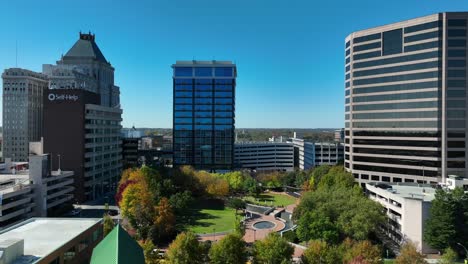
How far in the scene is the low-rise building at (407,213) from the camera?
5316 cm

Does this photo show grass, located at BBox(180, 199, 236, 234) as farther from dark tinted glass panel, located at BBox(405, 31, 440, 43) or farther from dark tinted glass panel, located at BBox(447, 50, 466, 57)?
dark tinted glass panel, located at BBox(447, 50, 466, 57)

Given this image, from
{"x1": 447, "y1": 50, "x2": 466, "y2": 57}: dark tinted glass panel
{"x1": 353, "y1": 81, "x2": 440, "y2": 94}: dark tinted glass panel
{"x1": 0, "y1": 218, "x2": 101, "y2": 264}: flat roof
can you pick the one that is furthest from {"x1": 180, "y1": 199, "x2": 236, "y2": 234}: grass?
{"x1": 447, "y1": 50, "x2": 466, "y2": 57}: dark tinted glass panel

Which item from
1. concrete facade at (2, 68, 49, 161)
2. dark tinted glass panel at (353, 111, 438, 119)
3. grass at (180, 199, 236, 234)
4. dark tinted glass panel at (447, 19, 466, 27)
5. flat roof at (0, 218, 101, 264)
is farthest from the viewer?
concrete facade at (2, 68, 49, 161)

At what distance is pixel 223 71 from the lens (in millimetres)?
143000

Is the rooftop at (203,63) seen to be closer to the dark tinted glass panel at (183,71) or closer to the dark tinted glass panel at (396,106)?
the dark tinted glass panel at (183,71)

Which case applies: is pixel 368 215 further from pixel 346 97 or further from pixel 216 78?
pixel 216 78

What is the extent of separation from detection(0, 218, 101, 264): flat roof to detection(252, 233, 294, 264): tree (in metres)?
19.2

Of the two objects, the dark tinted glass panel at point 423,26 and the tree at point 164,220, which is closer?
the tree at point 164,220

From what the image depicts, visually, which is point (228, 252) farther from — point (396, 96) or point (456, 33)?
point (456, 33)

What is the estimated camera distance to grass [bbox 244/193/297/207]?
94125 mm

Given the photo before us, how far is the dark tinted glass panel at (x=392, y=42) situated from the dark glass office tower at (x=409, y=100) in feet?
0.74

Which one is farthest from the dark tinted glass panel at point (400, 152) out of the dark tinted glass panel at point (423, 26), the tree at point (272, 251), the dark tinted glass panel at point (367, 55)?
the tree at point (272, 251)

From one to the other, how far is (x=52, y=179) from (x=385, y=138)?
77211mm

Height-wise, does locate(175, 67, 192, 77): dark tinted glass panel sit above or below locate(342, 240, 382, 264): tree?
above
